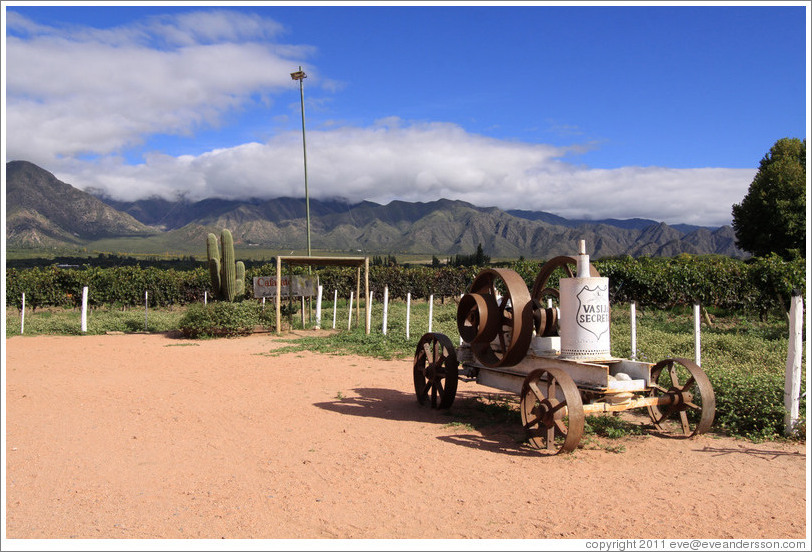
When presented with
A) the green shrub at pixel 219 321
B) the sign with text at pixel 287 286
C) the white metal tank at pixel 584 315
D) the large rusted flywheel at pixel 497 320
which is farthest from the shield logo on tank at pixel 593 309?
the sign with text at pixel 287 286

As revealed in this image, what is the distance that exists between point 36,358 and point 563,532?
1325 cm

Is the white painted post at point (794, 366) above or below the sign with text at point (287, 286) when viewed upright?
below

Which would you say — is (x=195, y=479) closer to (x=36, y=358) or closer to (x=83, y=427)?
(x=83, y=427)

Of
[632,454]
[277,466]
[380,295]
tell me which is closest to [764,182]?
[380,295]

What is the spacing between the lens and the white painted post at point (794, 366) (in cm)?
642

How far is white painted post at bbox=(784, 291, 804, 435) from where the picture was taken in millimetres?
6418

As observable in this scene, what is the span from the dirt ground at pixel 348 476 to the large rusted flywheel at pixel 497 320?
0.90 metres

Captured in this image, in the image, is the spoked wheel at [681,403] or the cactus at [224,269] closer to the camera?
the spoked wheel at [681,403]

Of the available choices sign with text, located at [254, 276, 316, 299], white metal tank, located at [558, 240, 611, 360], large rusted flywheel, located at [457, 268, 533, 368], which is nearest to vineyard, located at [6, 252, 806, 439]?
sign with text, located at [254, 276, 316, 299]

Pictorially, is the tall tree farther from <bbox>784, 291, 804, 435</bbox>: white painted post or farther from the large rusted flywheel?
the large rusted flywheel

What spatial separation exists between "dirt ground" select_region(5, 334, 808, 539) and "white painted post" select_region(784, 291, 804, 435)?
340 millimetres

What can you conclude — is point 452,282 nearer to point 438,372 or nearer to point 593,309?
point 438,372

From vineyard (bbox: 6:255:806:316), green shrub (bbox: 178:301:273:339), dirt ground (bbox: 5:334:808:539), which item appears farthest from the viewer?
vineyard (bbox: 6:255:806:316)

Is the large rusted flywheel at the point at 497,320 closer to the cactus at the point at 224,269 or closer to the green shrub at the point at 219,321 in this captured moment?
the green shrub at the point at 219,321
